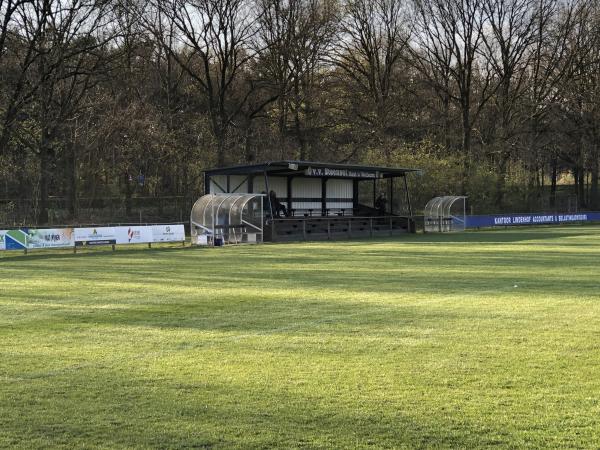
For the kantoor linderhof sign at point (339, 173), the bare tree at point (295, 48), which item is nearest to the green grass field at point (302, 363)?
the kantoor linderhof sign at point (339, 173)

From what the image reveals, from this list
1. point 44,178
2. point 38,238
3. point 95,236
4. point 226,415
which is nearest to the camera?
point 226,415

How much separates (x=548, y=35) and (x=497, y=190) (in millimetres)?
13822

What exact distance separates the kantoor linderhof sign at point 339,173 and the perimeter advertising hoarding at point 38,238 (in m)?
13.2

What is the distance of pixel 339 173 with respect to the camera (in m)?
38.0

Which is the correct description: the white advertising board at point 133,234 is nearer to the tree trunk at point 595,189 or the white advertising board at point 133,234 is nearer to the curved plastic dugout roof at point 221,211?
the curved plastic dugout roof at point 221,211

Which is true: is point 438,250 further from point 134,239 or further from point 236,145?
point 236,145

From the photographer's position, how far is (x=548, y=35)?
5653cm

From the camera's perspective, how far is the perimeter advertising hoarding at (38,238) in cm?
2545

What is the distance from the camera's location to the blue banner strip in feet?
150

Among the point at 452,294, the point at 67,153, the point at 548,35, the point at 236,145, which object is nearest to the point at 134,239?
the point at 67,153

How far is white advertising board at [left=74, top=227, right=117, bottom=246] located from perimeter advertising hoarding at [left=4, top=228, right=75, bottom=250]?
260mm

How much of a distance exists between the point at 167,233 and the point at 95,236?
3.50 metres

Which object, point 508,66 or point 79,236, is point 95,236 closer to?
point 79,236

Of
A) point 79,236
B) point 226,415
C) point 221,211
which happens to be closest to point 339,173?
point 221,211
